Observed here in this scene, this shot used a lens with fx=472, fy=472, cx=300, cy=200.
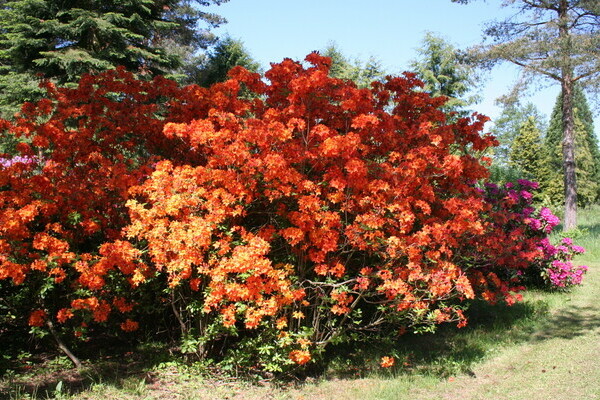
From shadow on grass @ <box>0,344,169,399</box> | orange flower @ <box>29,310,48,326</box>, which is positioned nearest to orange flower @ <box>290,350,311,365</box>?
shadow on grass @ <box>0,344,169,399</box>

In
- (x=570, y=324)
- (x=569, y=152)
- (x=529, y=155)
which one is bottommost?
(x=570, y=324)

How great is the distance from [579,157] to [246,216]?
2791cm

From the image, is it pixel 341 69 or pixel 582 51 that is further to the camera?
pixel 341 69

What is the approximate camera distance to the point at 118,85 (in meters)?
5.16

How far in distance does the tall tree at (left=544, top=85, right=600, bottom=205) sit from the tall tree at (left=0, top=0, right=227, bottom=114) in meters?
20.3

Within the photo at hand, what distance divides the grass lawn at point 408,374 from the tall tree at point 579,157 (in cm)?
2112

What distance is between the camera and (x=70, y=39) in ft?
36.5

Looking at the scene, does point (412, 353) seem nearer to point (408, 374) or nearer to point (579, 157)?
point (408, 374)

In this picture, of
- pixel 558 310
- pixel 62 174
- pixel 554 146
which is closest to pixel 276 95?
pixel 62 174

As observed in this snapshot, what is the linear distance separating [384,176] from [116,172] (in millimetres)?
2372

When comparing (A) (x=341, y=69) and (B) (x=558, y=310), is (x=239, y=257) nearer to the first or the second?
(B) (x=558, y=310)

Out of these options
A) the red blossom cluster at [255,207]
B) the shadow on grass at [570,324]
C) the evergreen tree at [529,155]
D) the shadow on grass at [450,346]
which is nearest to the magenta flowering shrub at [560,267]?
the shadow on grass at [570,324]

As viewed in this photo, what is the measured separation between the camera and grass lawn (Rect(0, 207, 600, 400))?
12.8ft

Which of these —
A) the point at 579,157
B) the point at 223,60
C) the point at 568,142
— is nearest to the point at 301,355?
the point at 568,142
